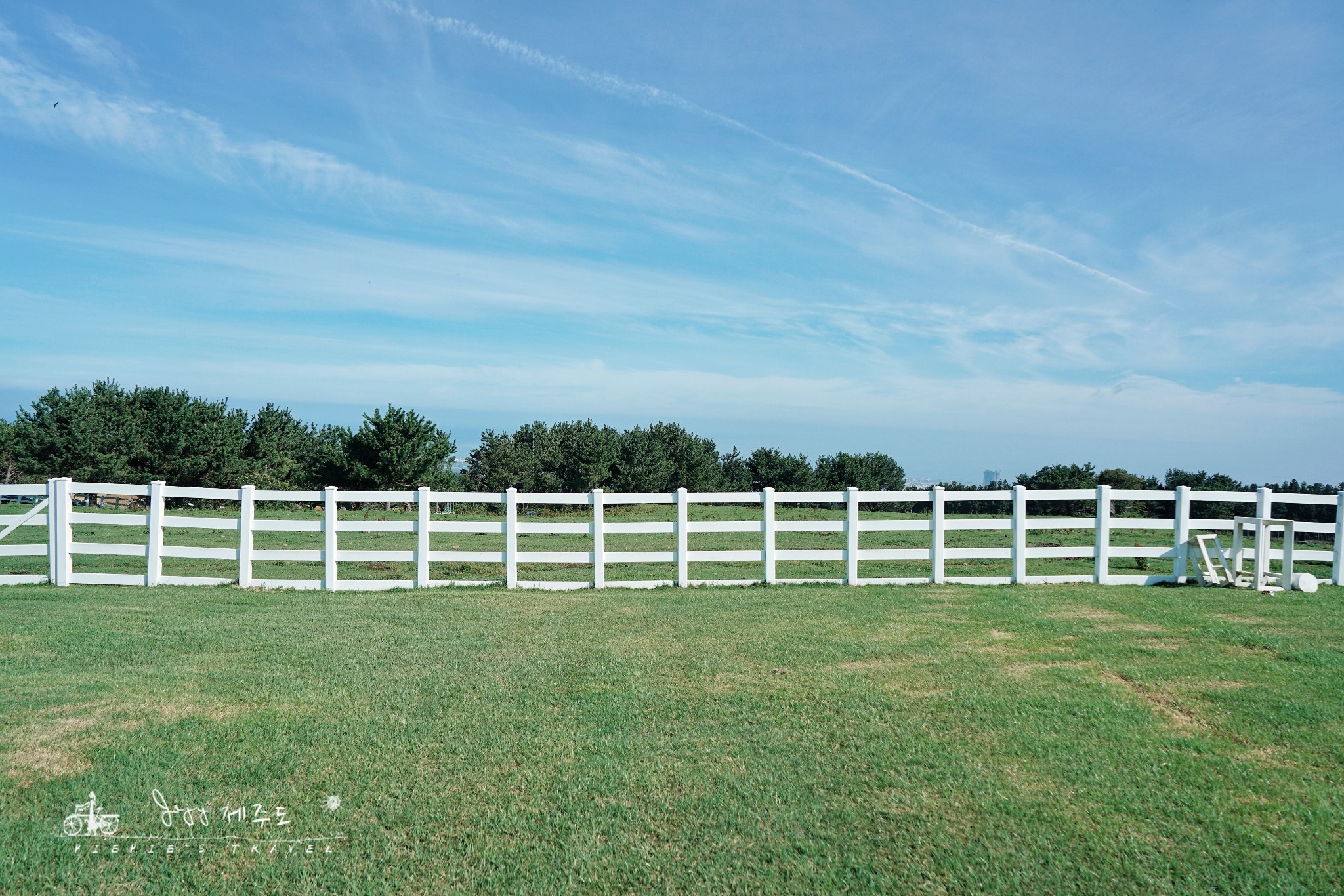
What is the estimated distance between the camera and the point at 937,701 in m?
5.95

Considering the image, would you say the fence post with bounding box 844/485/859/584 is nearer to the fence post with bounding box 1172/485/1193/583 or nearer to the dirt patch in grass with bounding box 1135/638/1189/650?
the dirt patch in grass with bounding box 1135/638/1189/650

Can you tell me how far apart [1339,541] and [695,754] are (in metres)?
13.0

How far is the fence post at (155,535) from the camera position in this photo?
12156 mm

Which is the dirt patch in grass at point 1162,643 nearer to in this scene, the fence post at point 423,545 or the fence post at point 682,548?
the fence post at point 682,548

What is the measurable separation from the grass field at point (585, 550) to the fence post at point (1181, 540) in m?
1.31

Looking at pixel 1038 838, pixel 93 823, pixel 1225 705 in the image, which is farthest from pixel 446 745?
pixel 1225 705

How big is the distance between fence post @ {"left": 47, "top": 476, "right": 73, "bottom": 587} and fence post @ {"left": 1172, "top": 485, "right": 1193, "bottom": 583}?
1733cm

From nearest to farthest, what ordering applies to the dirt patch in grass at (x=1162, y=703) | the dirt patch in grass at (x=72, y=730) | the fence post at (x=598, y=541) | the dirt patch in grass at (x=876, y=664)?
the dirt patch in grass at (x=72, y=730) → the dirt patch in grass at (x=1162, y=703) → the dirt patch in grass at (x=876, y=664) → the fence post at (x=598, y=541)

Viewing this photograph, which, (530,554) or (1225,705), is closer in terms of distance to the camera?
(1225,705)

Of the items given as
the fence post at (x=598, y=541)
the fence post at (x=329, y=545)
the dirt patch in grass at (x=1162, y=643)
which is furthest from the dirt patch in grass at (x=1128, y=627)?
the fence post at (x=329, y=545)

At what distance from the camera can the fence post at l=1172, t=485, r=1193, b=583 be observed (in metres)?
13.0

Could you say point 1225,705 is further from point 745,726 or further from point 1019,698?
point 745,726

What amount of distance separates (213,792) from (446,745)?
4.17ft

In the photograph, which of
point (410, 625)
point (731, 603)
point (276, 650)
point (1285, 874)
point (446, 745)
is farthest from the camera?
point (731, 603)
